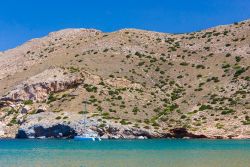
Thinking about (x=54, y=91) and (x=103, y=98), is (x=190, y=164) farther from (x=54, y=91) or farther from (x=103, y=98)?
(x=54, y=91)

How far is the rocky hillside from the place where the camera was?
84.8 meters

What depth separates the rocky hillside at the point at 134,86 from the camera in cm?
8475

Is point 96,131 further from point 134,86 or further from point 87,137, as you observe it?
point 134,86

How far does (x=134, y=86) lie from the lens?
10331 centimetres

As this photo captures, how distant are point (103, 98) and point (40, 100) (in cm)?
1386

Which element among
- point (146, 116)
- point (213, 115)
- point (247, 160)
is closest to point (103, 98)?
point (146, 116)

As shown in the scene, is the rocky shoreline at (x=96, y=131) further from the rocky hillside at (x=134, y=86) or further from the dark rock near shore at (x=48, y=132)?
the rocky hillside at (x=134, y=86)

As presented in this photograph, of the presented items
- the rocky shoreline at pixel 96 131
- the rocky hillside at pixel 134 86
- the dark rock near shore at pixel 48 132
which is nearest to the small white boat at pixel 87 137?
the rocky shoreline at pixel 96 131

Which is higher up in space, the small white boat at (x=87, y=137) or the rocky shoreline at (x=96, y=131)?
the rocky shoreline at (x=96, y=131)

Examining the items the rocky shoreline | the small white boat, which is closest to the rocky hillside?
Answer: the rocky shoreline

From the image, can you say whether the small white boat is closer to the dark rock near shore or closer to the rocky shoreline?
the rocky shoreline

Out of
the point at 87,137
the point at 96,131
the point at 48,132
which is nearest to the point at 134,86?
the point at 96,131

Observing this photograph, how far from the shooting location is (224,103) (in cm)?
9238

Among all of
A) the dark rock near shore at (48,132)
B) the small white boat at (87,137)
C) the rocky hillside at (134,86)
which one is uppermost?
the rocky hillside at (134,86)
